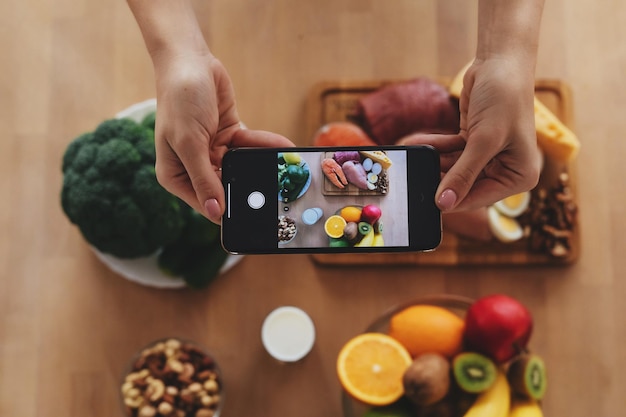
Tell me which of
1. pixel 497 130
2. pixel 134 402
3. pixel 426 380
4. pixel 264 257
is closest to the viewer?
pixel 497 130

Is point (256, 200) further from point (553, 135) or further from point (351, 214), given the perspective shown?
point (553, 135)

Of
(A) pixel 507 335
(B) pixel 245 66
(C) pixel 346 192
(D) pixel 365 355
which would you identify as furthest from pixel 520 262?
(B) pixel 245 66

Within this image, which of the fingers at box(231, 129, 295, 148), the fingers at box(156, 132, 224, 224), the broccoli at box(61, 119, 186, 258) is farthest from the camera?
the broccoli at box(61, 119, 186, 258)

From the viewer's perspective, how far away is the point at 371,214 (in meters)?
0.73

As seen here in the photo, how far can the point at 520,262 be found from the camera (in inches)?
40.4

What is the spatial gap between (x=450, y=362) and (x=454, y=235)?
0.78ft

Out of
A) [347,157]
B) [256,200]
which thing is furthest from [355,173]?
[256,200]

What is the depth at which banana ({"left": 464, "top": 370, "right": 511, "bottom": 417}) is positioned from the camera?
85cm

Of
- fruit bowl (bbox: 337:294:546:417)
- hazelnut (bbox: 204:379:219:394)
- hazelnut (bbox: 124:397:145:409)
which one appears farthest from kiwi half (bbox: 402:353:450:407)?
hazelnut (bbox: 124:397:145:409)

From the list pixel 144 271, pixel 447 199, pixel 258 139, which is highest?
pixel 258 139

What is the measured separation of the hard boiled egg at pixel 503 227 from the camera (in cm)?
100

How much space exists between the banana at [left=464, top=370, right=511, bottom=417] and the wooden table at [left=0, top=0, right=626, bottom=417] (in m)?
0.17

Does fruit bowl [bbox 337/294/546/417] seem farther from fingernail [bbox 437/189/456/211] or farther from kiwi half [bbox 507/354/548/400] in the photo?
fingernail [bbox 437/189/456/211]

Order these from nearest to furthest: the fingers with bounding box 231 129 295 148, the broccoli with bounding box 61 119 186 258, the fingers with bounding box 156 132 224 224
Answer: the fingers with bounding box 156 132 224 224 → the fingers with bounding box 231 129 295 148 → the broccoli with bounding box 61 119 186 258
